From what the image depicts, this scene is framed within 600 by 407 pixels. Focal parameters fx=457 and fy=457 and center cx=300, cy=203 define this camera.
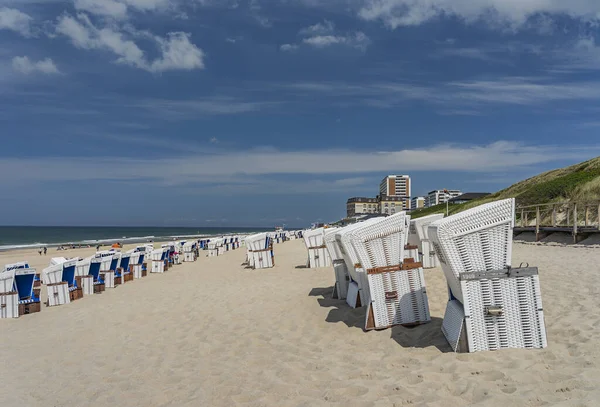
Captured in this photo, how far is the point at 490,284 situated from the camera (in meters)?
4.45

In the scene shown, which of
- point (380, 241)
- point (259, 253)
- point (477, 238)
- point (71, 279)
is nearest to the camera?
point (477, 238)

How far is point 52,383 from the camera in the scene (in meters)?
5.18

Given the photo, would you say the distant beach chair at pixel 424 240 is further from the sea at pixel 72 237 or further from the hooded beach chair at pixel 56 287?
the sea at pixel 72 237

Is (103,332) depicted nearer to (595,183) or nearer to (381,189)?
(595,183)

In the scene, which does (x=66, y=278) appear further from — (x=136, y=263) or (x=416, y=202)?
(x=416, y=202)

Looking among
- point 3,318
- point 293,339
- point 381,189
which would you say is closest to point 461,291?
point 293,339

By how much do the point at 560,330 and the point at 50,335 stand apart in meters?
7.51

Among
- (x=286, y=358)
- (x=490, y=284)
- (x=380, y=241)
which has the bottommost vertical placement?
(x=286, y=358)

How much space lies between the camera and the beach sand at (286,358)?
12.3 feet

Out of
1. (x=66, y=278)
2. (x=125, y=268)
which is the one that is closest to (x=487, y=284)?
(x=66, y=278)

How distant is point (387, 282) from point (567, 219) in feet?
49.6

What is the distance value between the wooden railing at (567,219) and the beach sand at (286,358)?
6.14 m

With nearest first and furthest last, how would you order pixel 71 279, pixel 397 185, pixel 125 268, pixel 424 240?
pixel 424 240, pixel 71 279, pixel 125 268, pixel 397 185

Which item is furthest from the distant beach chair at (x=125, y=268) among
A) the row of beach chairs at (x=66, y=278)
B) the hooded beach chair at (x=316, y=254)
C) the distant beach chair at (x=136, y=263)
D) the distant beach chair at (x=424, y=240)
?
the distant beach chair at (x=424, y=240)
